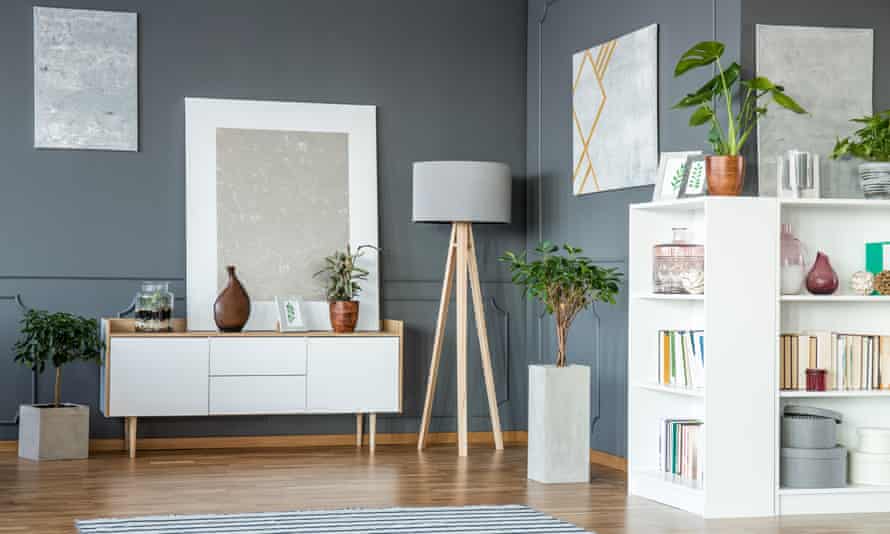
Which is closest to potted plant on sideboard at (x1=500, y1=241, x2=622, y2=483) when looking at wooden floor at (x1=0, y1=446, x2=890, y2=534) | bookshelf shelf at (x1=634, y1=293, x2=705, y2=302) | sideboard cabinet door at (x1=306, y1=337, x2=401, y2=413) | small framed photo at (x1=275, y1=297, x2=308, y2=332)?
wooden floor at (x1=0, y1=446, x2=890, y2=534)

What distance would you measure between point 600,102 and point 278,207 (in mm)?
1999

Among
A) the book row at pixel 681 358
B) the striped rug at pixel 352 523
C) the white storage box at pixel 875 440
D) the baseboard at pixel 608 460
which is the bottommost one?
the baseboard at pixel 608 460

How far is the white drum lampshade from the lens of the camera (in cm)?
720

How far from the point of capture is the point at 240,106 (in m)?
7.49

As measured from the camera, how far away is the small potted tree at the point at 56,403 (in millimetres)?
6645

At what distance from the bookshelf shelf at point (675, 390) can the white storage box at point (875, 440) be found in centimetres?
71

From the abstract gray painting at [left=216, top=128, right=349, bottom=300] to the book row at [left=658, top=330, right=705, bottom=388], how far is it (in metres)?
2.48

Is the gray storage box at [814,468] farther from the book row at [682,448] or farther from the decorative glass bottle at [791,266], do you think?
the decorative glass bottle at [791,266]

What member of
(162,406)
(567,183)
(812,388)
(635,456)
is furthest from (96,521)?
(567,183)

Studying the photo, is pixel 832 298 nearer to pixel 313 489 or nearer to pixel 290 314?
pixel 313 489

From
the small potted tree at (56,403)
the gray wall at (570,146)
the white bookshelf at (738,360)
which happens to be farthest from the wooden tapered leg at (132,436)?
Result: the white bookshelf at (738,360)

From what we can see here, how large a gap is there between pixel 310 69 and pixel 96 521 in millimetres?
3579

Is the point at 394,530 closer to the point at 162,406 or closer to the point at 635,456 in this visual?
the point at 635,456

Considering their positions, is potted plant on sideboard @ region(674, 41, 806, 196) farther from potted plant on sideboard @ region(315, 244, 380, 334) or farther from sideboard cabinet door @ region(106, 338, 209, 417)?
sideboard cabinet door @ region(106, 338, 209, 417)
